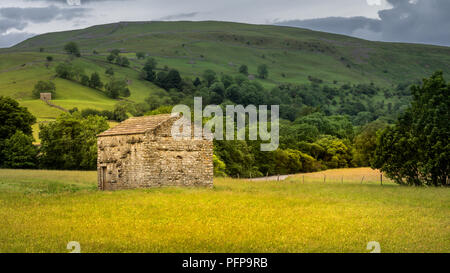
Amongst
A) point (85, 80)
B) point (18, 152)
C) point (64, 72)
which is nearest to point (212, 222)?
point (18, 152)

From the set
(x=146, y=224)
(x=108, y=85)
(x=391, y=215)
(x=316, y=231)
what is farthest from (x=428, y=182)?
(x=108, y=85)

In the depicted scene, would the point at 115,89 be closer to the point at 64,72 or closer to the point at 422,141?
the point at 64,72

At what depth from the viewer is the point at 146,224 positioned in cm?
1989

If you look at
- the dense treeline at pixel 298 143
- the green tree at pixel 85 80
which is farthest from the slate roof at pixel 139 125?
the green tree at pixel 85 80

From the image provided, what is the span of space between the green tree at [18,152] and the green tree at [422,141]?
163 ft

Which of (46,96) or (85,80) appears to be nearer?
(46,96)

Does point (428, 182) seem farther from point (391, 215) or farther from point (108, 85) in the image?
point (108, 85)

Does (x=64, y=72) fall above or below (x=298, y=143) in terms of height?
above

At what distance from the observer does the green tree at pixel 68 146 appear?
72625mm

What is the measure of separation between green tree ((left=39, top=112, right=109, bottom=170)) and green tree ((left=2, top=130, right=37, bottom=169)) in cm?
226

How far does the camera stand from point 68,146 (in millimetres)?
74062

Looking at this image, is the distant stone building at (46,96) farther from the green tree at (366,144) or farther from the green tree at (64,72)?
the green tree at (366,144)

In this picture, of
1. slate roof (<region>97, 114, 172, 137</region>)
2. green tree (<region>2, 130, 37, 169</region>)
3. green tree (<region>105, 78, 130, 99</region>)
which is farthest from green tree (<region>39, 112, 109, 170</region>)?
green tree (<region>105, 78, 130, 99</region>)

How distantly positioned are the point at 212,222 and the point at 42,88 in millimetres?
128753
